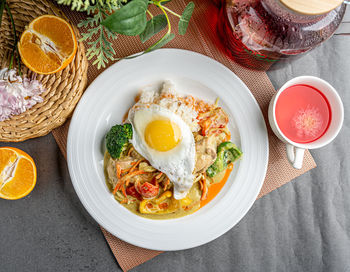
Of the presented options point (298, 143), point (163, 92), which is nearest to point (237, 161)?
point (298, 143)

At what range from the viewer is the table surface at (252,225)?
238 cm

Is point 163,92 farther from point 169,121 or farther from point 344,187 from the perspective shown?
point 344,187

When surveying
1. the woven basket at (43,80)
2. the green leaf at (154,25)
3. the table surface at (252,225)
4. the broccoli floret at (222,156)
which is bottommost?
the table surface at (252,225)

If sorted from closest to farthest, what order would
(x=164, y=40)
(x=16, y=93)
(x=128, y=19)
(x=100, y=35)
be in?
1. (x=128, y=19)
2. (x=164, y=40)
3. (x=100, y=35)
4. (x=16, y=93)

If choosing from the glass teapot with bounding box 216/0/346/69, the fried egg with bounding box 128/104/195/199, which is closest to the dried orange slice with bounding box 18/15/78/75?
the fried egg with bounding box 128/104/195/199

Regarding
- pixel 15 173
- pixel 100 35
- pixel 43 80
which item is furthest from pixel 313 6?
pixel 15 173

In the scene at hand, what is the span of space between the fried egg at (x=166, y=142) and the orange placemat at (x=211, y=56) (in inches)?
20.6

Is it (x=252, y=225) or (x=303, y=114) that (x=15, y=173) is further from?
(x=303, y=114)

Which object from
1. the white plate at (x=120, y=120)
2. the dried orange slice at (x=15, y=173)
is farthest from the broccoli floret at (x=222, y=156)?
the dried orange slice at (x=15, y=173)

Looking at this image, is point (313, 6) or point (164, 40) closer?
point (313, 6)

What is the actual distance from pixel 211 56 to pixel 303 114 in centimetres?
81

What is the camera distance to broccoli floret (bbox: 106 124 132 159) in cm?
206

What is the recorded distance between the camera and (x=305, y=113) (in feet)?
7.34

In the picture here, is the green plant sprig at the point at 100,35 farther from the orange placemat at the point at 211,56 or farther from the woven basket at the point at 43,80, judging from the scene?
the orange placemat at the point at 211,56
